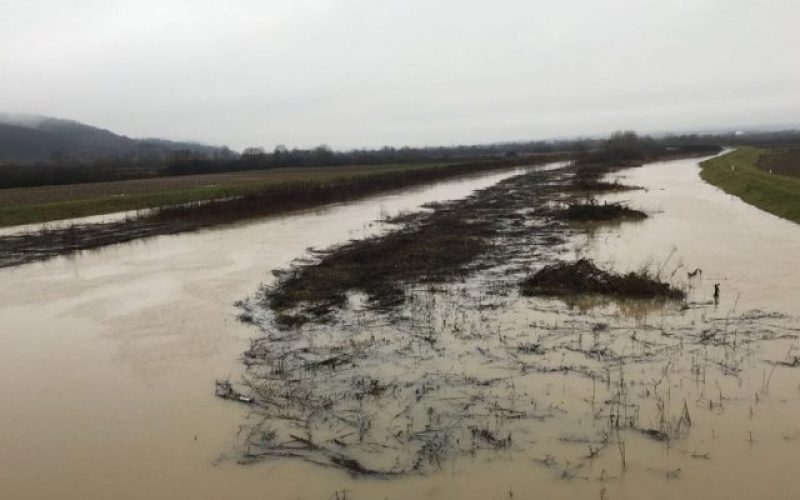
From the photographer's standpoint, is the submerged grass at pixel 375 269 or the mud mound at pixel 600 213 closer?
the submerged grass at pixel 375 269

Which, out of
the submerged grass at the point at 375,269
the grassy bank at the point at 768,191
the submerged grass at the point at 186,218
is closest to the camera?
the submerged grass at the point at 375,269

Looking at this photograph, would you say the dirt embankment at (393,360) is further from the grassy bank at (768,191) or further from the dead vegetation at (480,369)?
the grassy bank at (768,191)

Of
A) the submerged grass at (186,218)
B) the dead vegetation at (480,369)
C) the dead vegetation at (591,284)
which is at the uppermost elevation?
the submerged grass at (186,218)

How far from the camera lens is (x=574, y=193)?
3353 cm

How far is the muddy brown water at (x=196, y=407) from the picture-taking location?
16.8ft

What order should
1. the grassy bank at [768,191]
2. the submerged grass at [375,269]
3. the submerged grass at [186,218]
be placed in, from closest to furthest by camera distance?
the submerged grass at [375,269] < the submerged grass at [186,218] < the grassy bank at [768,191]

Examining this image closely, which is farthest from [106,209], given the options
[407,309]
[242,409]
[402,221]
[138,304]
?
[242,409]

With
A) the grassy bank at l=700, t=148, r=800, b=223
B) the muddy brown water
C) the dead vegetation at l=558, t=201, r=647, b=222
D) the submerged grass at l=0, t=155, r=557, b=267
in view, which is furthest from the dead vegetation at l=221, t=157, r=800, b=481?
the grassy bank at l=700, t=148, r=800, b=223

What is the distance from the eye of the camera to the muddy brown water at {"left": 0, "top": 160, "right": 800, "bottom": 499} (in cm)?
513

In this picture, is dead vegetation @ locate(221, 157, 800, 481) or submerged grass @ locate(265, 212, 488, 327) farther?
submerged grass @ locate(265, 212, 488, 327)

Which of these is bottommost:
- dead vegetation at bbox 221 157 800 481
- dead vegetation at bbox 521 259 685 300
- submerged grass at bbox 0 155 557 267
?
dead vegetation at bbox 221 157 800 481

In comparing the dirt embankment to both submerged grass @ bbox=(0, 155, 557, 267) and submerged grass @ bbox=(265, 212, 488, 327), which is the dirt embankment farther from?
submerged grass @ bbox=(0, 155, 557, 267)

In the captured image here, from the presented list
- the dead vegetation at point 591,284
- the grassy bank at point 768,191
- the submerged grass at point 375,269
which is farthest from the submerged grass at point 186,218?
the grassy bank at point 768,191

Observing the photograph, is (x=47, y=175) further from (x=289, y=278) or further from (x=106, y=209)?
(x=289, y=278)
